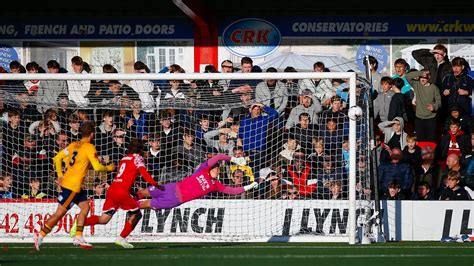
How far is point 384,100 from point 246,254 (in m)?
4.56

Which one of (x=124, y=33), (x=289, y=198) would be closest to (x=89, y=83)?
(x=124, y=33)

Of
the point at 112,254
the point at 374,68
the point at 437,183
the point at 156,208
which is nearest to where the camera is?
the point at 112,254

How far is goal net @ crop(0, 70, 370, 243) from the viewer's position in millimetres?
14906

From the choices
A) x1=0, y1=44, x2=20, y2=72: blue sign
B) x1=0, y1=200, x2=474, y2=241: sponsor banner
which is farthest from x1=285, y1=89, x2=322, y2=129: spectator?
x1=0, y1=44, x2=20, y2=72: blue sign

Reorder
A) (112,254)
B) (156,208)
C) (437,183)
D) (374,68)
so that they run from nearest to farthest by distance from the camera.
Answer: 1. (112,254)
2. (156,208)
3. (437,183)
4. (374,68)

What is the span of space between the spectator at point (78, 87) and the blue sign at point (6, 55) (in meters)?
1.75

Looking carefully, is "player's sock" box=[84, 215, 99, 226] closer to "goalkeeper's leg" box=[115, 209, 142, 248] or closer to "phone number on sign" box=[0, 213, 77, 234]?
"goalkeeper's leg" box=[115, 209, 142, 248]

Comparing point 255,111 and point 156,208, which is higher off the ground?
point 255,111

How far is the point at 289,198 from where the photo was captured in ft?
49.5

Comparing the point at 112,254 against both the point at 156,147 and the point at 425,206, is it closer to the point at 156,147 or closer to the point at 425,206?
the point at 156,147

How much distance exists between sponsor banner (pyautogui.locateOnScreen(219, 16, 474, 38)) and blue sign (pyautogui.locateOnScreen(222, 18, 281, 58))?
3.6 inches
